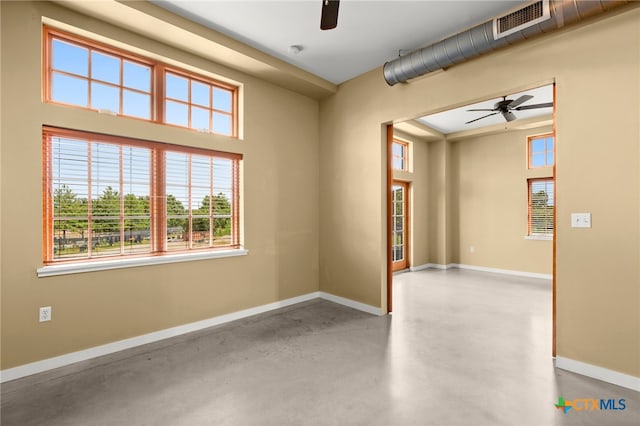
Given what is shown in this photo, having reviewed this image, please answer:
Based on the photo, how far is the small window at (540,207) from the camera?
623 centimetres

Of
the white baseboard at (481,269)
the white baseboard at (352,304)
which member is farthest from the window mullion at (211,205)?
the white baseboard at (481,269)

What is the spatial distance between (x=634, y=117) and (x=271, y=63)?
134 inches

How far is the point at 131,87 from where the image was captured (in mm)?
3133

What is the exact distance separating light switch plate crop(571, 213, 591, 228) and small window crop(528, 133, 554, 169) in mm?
4421

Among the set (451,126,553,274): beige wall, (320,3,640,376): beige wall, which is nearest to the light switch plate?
(320,3,640,376): beige wall

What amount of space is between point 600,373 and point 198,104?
4.64 m

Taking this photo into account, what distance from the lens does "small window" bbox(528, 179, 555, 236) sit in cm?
623

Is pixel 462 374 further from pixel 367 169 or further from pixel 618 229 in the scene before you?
pixel 367 169

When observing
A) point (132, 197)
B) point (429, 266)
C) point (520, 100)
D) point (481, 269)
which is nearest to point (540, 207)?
point (481, 269)

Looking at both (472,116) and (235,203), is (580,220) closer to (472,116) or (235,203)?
(235,203)

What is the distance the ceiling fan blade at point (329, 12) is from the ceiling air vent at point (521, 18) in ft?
5.45

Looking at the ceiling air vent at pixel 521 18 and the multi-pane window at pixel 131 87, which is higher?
the ceiling air vent at pixel 521 18

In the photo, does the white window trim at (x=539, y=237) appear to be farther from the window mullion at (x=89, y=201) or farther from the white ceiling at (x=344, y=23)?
the window mullion at (x=89, y=201)

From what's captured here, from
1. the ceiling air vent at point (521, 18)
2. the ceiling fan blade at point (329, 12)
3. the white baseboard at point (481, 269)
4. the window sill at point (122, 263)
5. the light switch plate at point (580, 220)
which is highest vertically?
the ceiling air vent at point (521, 18)
